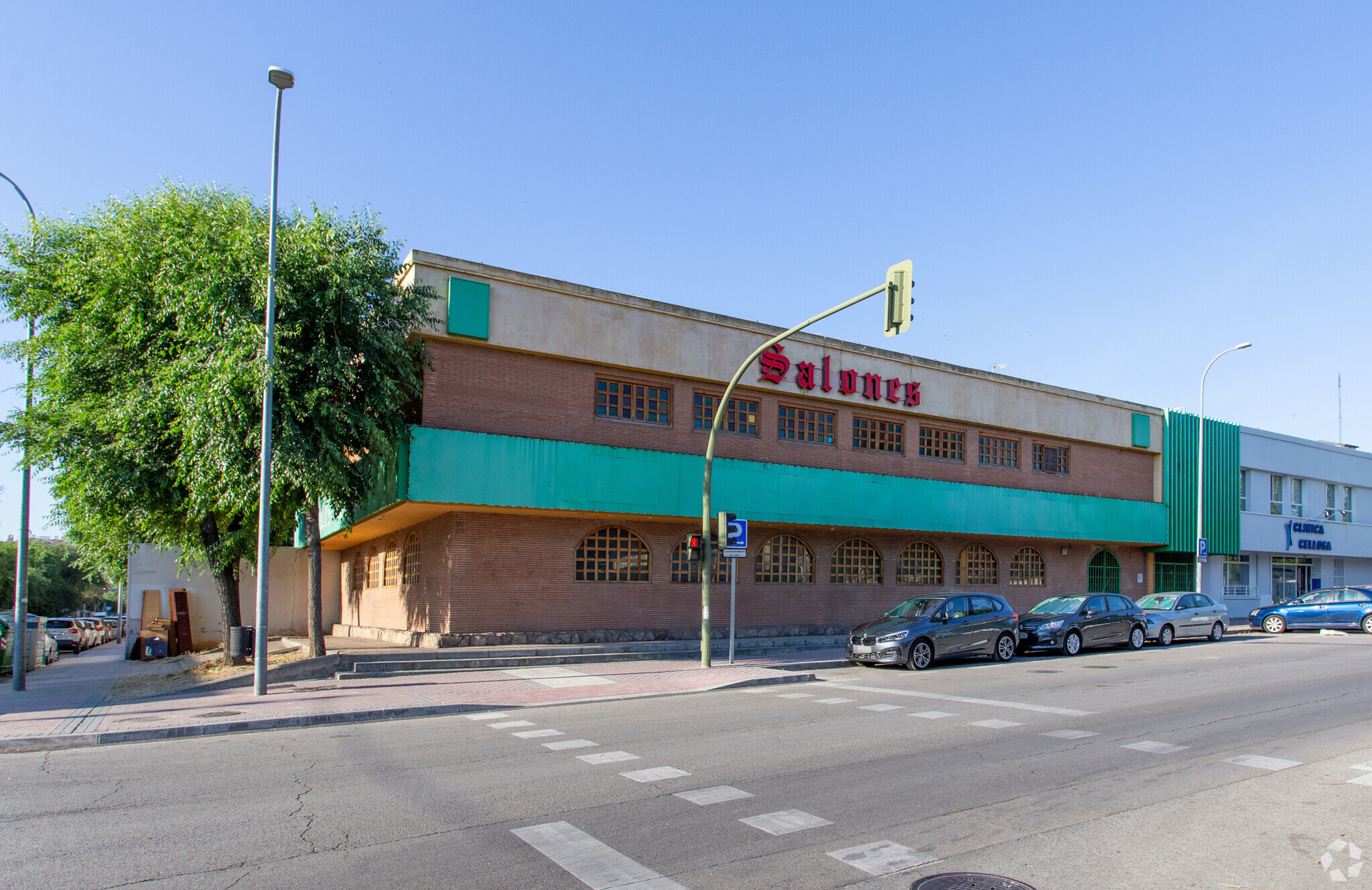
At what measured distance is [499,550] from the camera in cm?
1966

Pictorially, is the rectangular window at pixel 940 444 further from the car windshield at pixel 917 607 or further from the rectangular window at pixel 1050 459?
the car windshield at pixel 917 607

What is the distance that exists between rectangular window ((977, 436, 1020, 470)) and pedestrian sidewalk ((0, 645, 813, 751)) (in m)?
13.8

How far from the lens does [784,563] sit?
80.2 ft

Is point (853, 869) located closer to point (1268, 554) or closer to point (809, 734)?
point (809, 734)

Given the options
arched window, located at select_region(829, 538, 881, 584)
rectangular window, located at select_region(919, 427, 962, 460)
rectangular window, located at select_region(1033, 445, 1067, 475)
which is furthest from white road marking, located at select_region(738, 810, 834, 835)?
rectangular window, located at select_region(1033, 445, 1067, 475)

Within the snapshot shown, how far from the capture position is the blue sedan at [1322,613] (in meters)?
28.8

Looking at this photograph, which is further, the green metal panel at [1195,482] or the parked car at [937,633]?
the green metal panel at [1195,482]

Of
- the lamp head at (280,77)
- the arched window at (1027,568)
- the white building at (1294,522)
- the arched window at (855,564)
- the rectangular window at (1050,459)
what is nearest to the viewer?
the lamp head at (280,77)

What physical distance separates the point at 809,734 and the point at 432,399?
38.4ft

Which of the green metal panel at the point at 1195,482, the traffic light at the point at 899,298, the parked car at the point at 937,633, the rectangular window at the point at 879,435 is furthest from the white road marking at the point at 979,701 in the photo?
the green metal panel at the point at 1195,482

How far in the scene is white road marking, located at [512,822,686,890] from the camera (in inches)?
207

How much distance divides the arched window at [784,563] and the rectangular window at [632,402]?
4821mm

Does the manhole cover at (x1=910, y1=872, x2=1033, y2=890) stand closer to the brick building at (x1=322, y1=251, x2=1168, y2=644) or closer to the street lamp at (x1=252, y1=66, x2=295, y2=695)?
the street lamp at (x1=252, y1=66, x2=295, y2=695)

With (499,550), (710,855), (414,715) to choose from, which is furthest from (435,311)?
(710,855)
